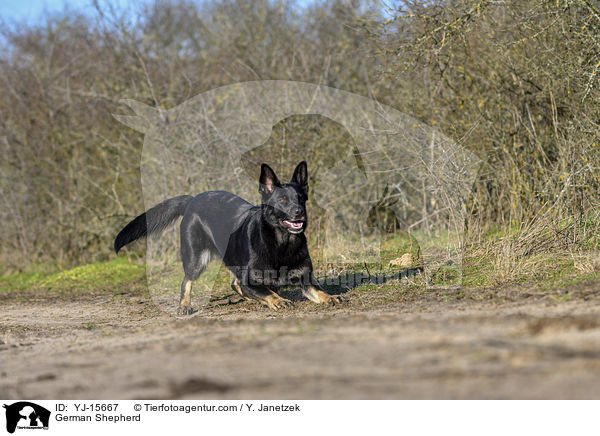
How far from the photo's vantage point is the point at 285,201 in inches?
276

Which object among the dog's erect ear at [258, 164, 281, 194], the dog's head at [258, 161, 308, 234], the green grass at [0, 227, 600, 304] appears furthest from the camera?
the dog's erect ear at [258, 164, 281, 194]

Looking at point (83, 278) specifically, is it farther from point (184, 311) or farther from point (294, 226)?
point (294, 226)

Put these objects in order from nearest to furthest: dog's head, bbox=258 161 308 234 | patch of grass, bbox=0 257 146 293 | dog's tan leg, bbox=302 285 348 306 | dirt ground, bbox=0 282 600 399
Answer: dirt ground, bbox=0 282 600 399
dog's tan leg, bbox=302 285 348 306
dog's head, bbox=258 161 308 234
patch of grass, bbox=0 257 146 293

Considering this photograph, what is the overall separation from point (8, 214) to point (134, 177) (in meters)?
3.10

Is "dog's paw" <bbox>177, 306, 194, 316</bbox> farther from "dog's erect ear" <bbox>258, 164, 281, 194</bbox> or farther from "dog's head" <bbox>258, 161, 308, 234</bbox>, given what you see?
"dog's erect ear" <bbox>258, 164, 281, 194</bbox>

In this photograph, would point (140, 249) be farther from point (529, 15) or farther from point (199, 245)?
point (529, 15)

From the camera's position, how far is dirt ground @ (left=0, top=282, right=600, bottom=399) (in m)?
2.98

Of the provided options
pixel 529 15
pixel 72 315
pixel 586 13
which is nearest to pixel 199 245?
pixel 72 315

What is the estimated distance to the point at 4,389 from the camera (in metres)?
3.73
